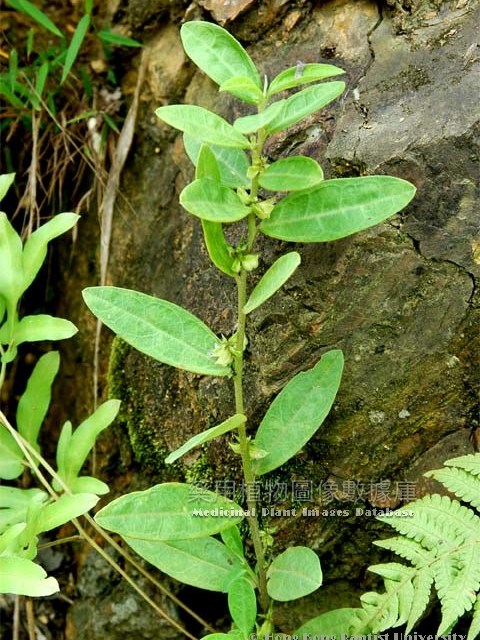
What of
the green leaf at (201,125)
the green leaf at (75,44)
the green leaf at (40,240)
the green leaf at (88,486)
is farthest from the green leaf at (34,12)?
the green leaf at (88,486)

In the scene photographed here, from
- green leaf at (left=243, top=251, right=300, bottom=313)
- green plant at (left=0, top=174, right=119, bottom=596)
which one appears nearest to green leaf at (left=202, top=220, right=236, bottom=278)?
green leaf at (left=243, top=251, right=300, bottom=313)

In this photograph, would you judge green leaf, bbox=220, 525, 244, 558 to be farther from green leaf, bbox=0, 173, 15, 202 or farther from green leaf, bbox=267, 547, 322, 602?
green leaf, bbox=0, 173, 15, 202

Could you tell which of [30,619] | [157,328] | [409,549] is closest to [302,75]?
[157,328]

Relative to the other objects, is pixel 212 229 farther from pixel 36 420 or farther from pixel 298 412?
pixel 36 420

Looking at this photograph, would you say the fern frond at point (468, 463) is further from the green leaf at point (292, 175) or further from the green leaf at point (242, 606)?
the green leaf at point (292, 175)

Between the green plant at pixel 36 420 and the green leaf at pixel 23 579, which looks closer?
the green leaf at pixel 23 579

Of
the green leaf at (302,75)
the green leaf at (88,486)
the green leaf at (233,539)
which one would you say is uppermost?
the green leaf at (302,75)
